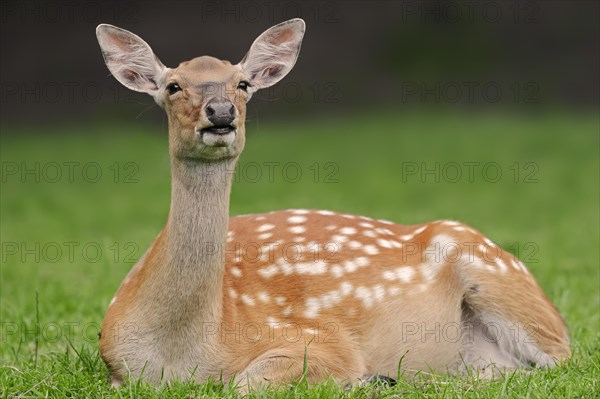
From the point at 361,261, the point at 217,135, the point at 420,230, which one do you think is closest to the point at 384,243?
the point at 361,261

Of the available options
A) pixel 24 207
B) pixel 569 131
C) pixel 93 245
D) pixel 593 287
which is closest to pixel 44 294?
pixel 93 245

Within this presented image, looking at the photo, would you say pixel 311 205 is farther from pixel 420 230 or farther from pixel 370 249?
pixel 370 249

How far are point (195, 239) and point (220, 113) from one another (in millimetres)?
561

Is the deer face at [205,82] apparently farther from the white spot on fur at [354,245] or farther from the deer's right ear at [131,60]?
the white spot on fur at [354,245]

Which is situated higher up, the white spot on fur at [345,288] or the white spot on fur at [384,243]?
the white spot on fur at [384,243]

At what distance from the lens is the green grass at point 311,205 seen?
447 cm

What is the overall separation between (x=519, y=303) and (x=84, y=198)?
24.1ft

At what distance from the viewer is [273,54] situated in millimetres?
4781

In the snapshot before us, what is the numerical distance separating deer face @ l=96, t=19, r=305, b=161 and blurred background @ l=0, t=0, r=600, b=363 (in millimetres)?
1528

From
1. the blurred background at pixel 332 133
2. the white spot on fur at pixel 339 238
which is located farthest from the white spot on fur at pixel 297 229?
the blurred background at pixel 332 133

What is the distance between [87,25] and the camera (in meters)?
17.3

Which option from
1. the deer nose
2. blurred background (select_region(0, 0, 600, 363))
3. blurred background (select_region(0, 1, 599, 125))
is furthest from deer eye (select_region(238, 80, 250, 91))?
blurred background (select_region(0, 1, 599, 125))

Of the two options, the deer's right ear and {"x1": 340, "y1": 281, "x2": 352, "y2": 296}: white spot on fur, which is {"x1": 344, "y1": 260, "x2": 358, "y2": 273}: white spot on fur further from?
the deer's right ear

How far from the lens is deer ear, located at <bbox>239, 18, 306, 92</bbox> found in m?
4.71
